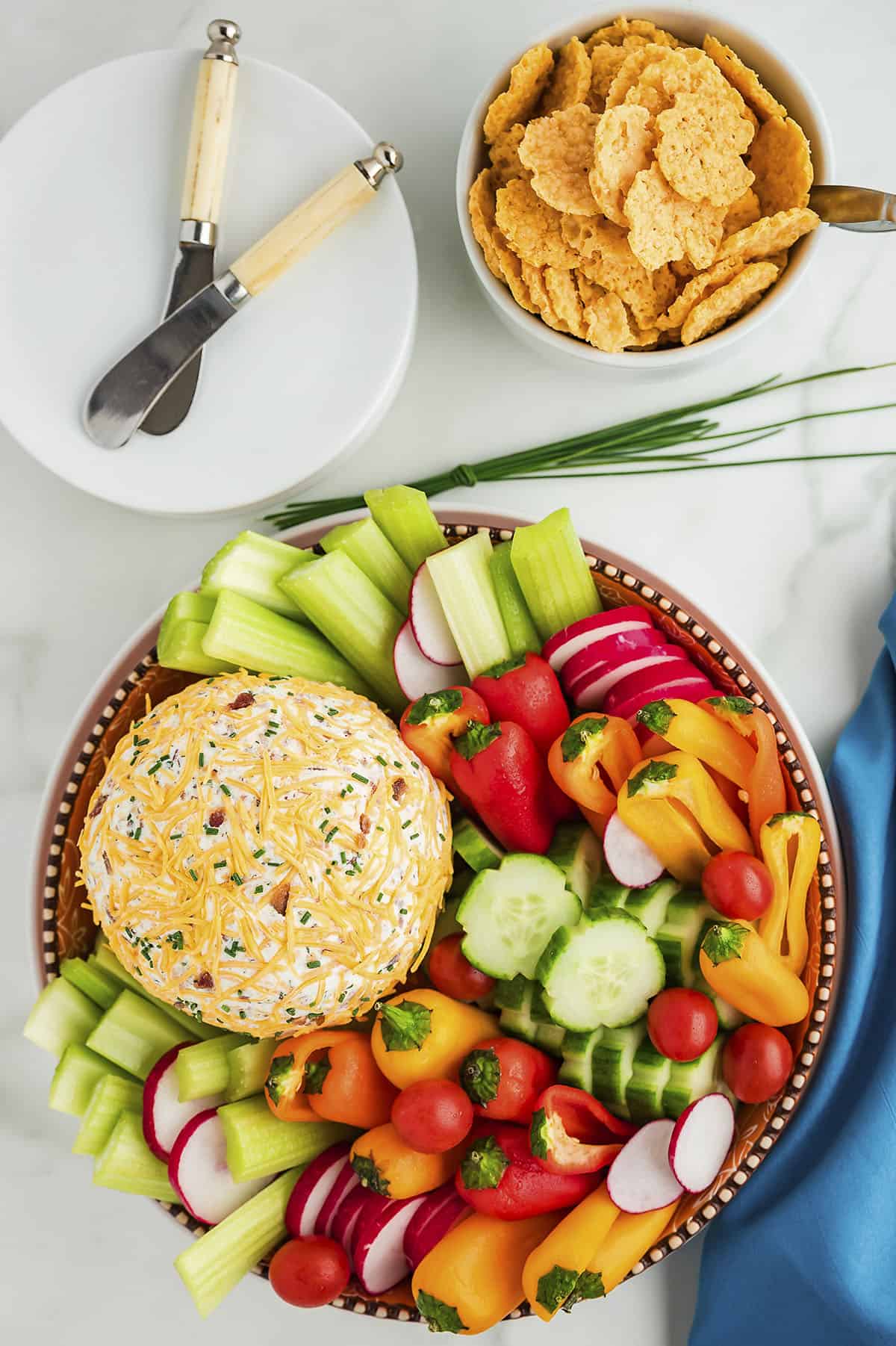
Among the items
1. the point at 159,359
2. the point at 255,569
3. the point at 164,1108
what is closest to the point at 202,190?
the point at 159,359

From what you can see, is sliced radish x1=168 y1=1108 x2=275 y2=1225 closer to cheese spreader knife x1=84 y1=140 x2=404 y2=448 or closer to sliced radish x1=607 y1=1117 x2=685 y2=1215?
sliced radish x1=607 y1=1117 x2=685 y2=1215

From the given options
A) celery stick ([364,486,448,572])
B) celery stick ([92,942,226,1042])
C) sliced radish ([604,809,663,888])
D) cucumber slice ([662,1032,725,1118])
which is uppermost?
celery stick ([364,486,448,572])

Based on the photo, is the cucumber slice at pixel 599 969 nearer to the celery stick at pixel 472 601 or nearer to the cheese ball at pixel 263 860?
the cheese ball at pixel 263 860

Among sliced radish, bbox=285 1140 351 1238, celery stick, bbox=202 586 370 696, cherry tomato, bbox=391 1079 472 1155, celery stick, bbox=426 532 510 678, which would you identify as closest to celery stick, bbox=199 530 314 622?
celery stick, bbox=202 586 370 696

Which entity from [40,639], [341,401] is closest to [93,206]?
[341,401]

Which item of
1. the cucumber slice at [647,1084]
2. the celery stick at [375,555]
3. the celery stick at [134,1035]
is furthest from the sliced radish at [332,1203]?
the celery stick at [375,555]
